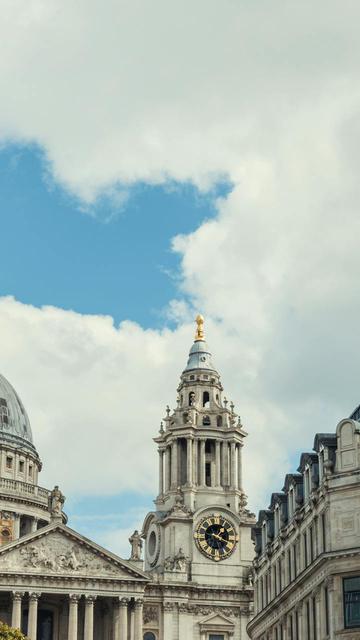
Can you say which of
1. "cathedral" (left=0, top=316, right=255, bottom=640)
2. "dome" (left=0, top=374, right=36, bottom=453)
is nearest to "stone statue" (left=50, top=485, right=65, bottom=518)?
"cathedral" (left=0, top=316, right=255, bottom=640)

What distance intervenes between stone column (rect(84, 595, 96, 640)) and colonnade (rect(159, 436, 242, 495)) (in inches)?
543

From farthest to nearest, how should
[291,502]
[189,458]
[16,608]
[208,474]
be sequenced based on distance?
[208,474], [189,458], [16,608], [291,502]

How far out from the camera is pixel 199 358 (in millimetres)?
130000

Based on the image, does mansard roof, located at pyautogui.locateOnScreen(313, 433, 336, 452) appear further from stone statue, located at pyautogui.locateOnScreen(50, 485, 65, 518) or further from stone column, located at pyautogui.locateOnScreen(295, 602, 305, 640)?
stone statue, located at pyautogui.locateOnScreen(50, 485, 65, 518)

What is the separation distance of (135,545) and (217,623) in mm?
9843

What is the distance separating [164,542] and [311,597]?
2013 inches

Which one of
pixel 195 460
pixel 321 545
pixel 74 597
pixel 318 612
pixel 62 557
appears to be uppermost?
pixel 195 460

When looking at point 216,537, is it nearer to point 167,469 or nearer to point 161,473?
point 167,469

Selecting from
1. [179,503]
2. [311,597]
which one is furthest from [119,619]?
[311,597]

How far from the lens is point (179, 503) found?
399ft

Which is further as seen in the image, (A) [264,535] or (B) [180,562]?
(B) [180,562]

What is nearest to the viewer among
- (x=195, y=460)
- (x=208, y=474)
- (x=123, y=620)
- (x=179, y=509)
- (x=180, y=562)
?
(x=123, y=620)

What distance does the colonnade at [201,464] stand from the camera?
124 meters

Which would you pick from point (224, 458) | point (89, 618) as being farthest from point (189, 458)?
point (89, 618)
